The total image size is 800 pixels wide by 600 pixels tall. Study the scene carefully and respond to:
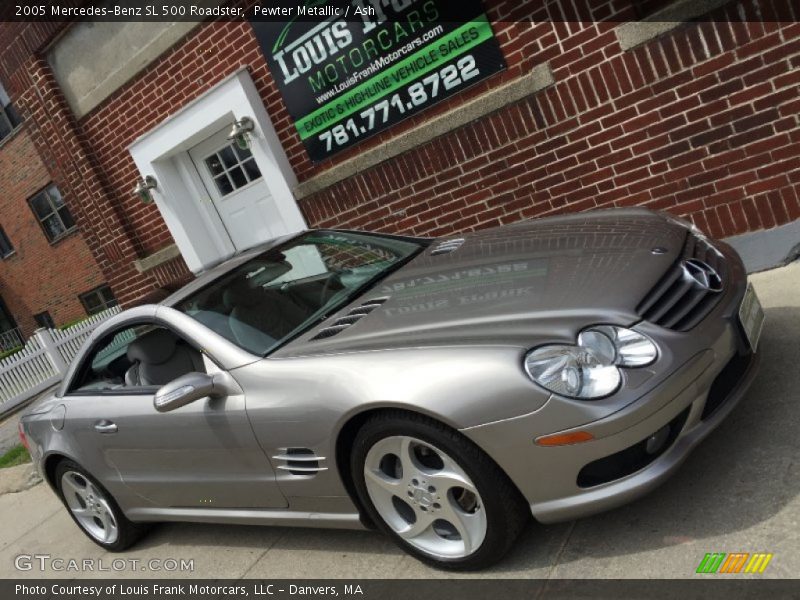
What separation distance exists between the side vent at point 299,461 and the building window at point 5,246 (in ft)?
71.0

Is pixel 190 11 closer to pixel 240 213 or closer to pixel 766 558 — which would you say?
Result: pixel 240 213

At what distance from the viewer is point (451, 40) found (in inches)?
229

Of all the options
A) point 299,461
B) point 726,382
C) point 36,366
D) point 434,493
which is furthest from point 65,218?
point 726,382

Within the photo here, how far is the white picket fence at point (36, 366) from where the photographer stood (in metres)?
13.1

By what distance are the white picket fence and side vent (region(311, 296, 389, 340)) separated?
35.8 ft

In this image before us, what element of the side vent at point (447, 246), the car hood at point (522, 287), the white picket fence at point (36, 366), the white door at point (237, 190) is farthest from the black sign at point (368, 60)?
the white picket fence at point (36, 366)

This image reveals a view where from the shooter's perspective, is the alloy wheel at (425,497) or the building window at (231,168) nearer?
the alloy wheel at (425,497)

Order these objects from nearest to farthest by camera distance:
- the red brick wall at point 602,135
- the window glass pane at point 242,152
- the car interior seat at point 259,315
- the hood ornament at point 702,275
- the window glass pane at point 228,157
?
the hood ornament at point 702,275 < the car interior seat at point 259,315 < the red brick wall at point 602,135 < the window glass pane at point 242,152 < the window glass pane at point 228,157

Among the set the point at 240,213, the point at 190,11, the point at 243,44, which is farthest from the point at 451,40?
the point at 240,213

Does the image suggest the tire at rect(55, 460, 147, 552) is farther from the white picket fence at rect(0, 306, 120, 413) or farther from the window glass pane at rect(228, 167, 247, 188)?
the white picket fence at rect(0, 306, 120, 413)

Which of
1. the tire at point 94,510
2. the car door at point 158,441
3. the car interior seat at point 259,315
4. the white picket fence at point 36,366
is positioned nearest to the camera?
the car door at point 158,441

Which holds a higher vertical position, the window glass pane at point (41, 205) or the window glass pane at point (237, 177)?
the window glass pane at point (41, 205)
